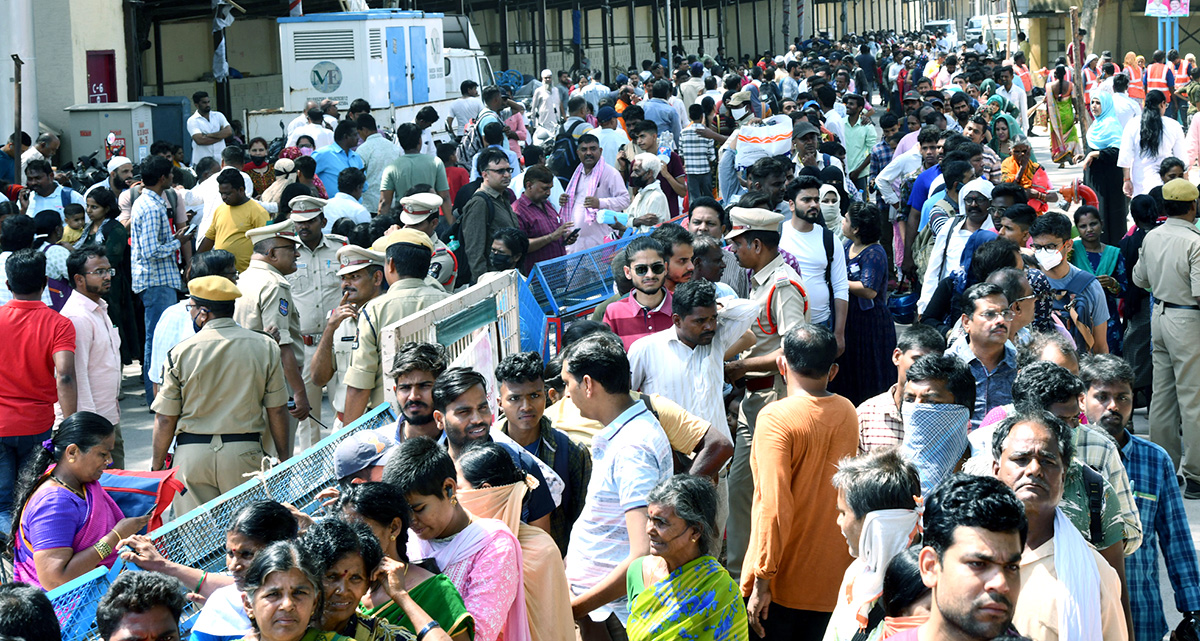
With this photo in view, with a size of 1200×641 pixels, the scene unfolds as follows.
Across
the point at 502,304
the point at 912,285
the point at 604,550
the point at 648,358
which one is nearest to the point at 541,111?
the point at 912,285

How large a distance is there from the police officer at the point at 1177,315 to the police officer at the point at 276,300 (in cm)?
454

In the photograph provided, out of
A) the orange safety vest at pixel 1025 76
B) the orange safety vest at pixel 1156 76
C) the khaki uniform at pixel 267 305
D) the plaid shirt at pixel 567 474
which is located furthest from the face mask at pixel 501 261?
the orange safety vest at pixel 1025 76

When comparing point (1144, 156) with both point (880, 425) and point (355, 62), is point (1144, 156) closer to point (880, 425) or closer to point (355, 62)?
point (880, 425)

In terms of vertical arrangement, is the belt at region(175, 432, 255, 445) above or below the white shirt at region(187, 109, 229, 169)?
below

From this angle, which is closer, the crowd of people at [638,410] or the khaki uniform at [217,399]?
the crowd of people at [638,410]

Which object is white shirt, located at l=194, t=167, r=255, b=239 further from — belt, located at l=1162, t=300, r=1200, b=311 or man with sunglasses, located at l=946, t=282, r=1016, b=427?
belt, located at l=1162, t=300, r=1200, b=311

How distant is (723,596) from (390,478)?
1009 millimetres

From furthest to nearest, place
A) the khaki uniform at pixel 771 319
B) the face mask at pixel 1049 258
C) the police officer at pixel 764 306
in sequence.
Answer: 1. the face mask at pixel 1049 258
2. the khaki uniform at pixel 771 319
3. the police officer at pixel 764 306

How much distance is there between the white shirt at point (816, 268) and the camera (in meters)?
6.64

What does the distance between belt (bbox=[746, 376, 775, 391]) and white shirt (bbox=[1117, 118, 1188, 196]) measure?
7.19m

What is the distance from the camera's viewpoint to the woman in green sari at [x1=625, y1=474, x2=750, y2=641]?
3588 millimetres

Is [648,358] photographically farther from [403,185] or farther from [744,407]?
[403,185]

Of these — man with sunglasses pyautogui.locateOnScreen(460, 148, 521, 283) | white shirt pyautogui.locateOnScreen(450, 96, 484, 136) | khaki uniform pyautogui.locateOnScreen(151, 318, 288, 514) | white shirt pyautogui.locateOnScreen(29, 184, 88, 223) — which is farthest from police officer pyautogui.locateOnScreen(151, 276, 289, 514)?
white shirt pyautogui.locateOnScreen(450, 96, 484, 136)

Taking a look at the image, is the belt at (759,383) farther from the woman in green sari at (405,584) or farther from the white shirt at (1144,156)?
the white shirt at (1144,156)
